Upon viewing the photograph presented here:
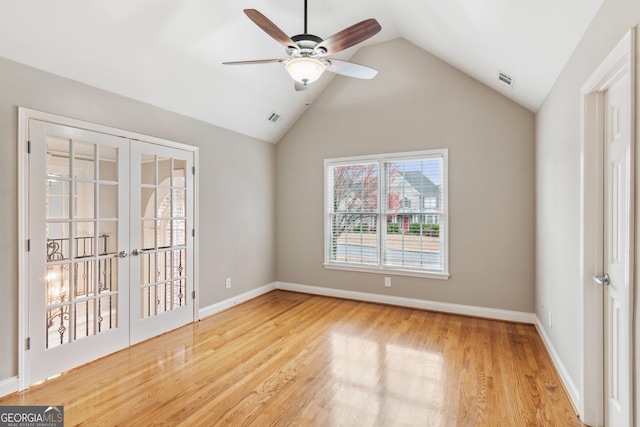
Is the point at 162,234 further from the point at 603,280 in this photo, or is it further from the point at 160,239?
the point at 603,280

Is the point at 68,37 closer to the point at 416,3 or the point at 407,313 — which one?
the point at 416,3

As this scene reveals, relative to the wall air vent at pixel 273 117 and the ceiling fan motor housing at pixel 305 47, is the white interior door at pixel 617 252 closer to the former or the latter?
the ceiling fan motor housing at pixel 305 47

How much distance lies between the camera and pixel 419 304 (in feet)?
14.6

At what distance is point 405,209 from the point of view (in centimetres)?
455

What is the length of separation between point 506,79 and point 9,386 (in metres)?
5.34

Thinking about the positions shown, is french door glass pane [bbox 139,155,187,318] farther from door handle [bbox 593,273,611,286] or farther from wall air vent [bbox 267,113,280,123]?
door handle [bbox 593,273,611,286]

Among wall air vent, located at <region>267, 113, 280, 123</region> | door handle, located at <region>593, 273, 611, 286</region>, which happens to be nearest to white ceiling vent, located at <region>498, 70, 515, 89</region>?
door handle, located at <region>593, 273, 611, 286</region>

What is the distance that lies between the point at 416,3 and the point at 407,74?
1293 millimetres

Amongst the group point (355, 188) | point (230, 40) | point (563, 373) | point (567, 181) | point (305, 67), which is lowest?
point (563, 373)

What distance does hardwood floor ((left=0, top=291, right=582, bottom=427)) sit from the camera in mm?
2176

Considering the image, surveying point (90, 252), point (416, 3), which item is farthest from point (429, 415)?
point (416, 3)

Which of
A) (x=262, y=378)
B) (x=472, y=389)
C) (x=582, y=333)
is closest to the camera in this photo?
(x=582, y=333)

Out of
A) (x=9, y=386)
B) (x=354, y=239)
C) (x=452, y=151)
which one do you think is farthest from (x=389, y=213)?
(x=9, y=386)

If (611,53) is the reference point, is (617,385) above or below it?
below
